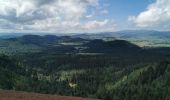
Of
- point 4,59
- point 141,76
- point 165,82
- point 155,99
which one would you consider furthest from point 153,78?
point 4,59

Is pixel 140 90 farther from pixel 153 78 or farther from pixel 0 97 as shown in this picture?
pixel 0 97

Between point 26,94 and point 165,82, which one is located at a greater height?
point 26,94

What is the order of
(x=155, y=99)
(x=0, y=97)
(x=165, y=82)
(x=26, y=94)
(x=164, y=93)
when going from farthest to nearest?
(x=165, y=82)
(x=164, y=93)
(x=155, y=99)
(x=26, y=94)
(x=0, y=97)

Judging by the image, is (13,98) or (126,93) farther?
(126,93)

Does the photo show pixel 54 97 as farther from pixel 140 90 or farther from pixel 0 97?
pixel 140 90

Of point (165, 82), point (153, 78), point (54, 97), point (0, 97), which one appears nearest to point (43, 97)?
point (54, 97)

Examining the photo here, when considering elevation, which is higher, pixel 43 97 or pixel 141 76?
pixel 43 97

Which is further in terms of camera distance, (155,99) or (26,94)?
(155,99)

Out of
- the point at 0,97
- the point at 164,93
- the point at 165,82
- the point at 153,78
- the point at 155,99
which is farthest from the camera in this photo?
the point at 153,78

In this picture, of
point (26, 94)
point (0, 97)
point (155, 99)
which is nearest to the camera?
point (0, 97)
